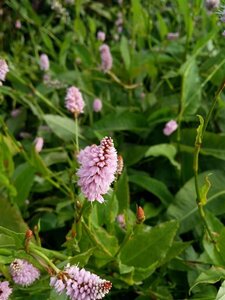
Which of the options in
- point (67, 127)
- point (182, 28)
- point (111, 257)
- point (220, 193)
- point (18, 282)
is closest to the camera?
point (18, 282)

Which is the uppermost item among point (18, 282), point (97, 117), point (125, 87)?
point (18, 282)

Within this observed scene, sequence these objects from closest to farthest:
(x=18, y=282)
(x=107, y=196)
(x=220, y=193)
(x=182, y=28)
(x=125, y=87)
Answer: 1. (x=18, y=282)
2. (x=107, y=196)
3. (x=220, y=193)
4. (x=125, y=87)
5. (x=182, y=28)

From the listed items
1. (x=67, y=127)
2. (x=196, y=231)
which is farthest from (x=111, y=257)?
(x=67, y=127)

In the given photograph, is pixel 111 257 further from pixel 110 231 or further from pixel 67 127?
pixel 67 127

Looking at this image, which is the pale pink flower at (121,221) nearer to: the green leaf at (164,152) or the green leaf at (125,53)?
the green leaf at (164,152)

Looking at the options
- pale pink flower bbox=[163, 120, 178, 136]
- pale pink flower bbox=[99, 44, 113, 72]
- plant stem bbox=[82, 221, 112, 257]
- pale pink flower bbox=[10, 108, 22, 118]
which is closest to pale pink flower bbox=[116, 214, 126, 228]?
plant stem bbox=[82, 221, 112, 257]

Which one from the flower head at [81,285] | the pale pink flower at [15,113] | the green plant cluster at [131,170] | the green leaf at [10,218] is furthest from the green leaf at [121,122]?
the flower head at [81,285]
